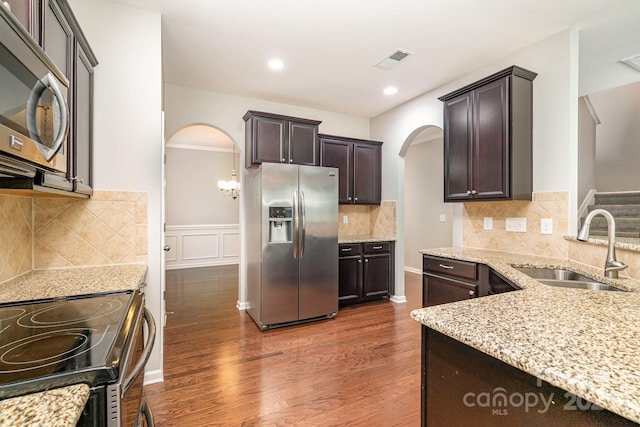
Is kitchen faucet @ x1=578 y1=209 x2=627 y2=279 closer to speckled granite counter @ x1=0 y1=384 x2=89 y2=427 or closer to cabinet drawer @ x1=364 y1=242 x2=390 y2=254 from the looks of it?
speckled granite counter @ x1=0 y1=384 x2=89 y2=427

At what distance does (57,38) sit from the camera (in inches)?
56.8

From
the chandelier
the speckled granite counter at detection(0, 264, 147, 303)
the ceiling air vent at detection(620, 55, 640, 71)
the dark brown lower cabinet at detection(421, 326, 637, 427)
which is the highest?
the ceiling air vent at detection(620, 55, 640, 71)

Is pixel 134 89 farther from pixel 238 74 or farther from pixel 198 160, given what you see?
pixel 198 160

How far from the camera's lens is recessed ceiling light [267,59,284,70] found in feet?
9.86

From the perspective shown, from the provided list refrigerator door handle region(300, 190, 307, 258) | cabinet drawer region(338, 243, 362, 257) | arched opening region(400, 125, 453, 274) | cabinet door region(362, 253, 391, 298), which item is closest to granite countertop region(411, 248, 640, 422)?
refrigerator door handle region(300, 190, 307, 258)

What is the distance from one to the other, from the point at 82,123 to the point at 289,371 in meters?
2.25

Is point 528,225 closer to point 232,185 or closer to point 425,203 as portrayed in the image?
point 425,203

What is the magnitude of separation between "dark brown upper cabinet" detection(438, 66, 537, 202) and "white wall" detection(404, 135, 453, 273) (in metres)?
2.66

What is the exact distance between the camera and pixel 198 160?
6820 millimetres

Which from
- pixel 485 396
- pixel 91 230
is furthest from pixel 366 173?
pixel 485 396

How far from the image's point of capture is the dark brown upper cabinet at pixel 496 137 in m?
2.53

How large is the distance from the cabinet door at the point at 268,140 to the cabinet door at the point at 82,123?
5.38ft

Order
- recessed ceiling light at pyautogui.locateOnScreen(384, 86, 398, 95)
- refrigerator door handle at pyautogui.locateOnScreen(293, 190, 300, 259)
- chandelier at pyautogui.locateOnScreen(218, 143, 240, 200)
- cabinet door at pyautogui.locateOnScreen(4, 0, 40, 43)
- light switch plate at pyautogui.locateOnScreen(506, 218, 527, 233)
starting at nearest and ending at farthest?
cabinet door at pyautogui.locateOnScreen(4, 0, 40, 43)
light switch plate at pyautogui.locateOnScreen(506, 218, 527, 233)
refrigerator door handle at pyautogui.locateOnScreen(293, 190, 300, 259)
recessed ceiling light at pyautogui.locateOnScreen(384, 86, 398, 95)
chandelier at pyautogui.locateOnScreen(218, 143, 240, 200)

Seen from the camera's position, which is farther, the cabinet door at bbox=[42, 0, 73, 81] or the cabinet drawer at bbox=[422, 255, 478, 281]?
the cabinet drawer at bbox=[422, 255, 478, 281]
